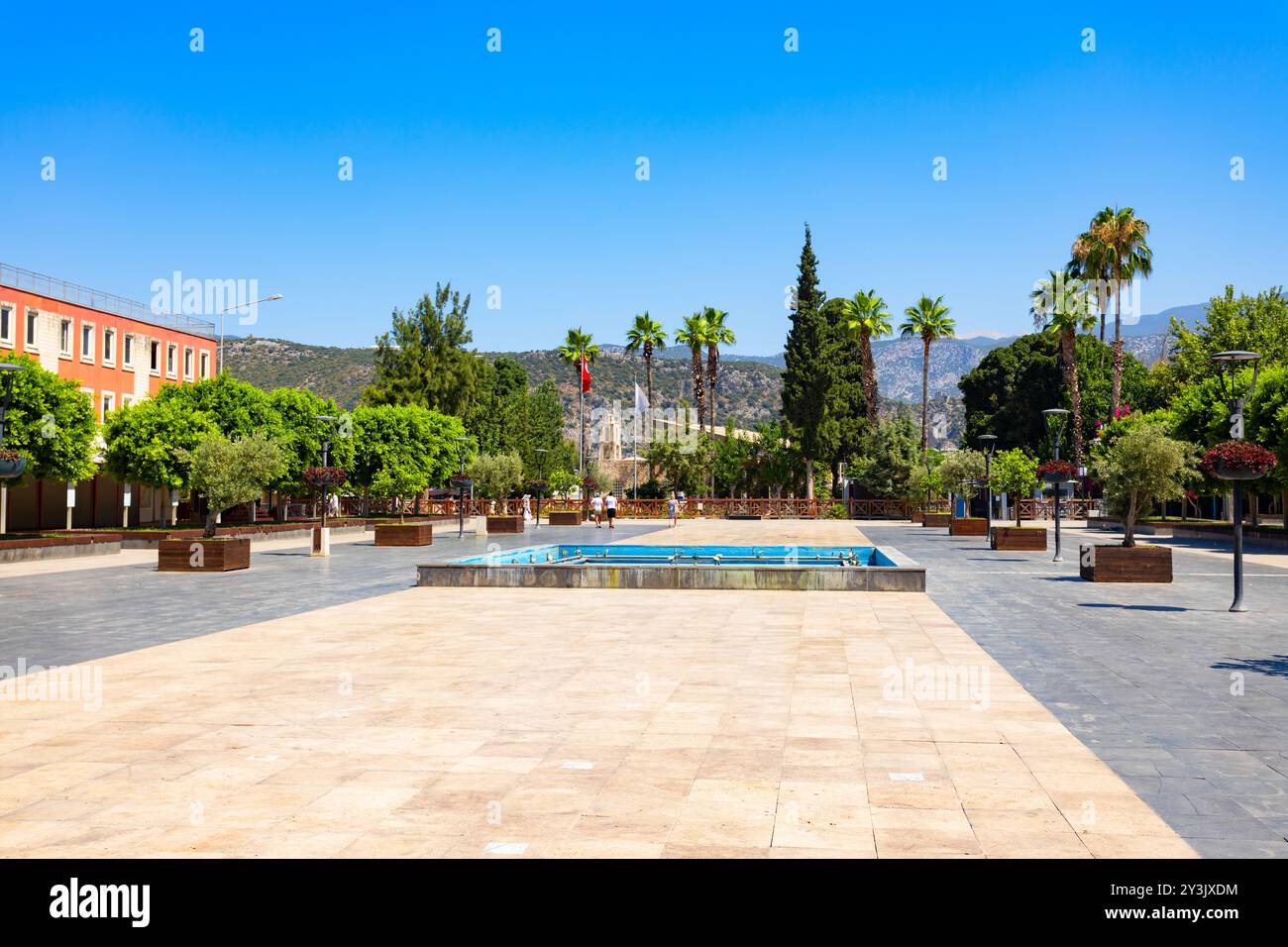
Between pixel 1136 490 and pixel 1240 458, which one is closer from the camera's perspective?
pixel 1240 458

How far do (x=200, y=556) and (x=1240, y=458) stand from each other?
885 inches

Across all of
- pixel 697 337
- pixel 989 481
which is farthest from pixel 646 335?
pixel 989 481

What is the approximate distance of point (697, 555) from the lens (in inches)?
1047

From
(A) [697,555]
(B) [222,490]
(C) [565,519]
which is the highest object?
(B) [222,490]

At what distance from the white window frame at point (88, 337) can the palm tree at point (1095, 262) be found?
A: 5457 cm

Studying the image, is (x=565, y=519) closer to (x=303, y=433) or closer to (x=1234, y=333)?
(x=303, y=433)

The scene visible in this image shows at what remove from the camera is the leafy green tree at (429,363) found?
238 feet

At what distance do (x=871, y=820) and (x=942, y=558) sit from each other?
78.2 feet

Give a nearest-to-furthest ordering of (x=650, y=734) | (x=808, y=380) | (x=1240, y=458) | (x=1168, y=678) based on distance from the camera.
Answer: (x=650, y=734), (x=1168, y=678), (x=1240, y=458), (x=808, y=380)

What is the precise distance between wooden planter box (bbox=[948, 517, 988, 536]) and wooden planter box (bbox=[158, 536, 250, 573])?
29.1 metres

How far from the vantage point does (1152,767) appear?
708cm

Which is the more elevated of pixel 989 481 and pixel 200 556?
pixel 989 481

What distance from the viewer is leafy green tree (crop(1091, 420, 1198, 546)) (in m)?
21.9
